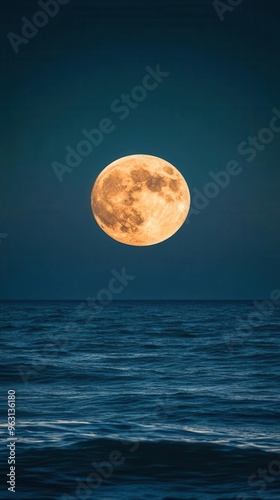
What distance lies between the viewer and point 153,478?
35.0 feet

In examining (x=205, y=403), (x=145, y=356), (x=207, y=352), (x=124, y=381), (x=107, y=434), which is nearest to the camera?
(x=107, y=434)

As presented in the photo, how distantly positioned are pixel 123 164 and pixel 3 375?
43.8 feet

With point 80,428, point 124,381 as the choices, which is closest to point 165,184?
point 124,381

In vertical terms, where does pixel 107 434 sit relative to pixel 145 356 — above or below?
below

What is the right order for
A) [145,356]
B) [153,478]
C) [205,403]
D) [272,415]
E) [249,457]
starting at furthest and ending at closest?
[145,356], [205,403], [272,415], [249,457], [153,478]

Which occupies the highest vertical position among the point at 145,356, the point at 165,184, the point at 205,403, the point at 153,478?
the point at 165,184

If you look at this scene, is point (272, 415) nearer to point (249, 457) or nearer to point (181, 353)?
point (249, 457)

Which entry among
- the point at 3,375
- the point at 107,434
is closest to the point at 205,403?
the point at 107,434

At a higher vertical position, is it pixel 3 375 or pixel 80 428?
pixel 3 375

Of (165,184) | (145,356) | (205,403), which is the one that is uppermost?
(165,184)

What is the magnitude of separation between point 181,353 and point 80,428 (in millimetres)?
16416

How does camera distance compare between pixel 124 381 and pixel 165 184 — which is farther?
pixel 165 184

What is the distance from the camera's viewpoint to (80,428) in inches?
523

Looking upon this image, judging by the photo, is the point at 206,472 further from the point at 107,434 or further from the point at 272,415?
the point at 272,415
